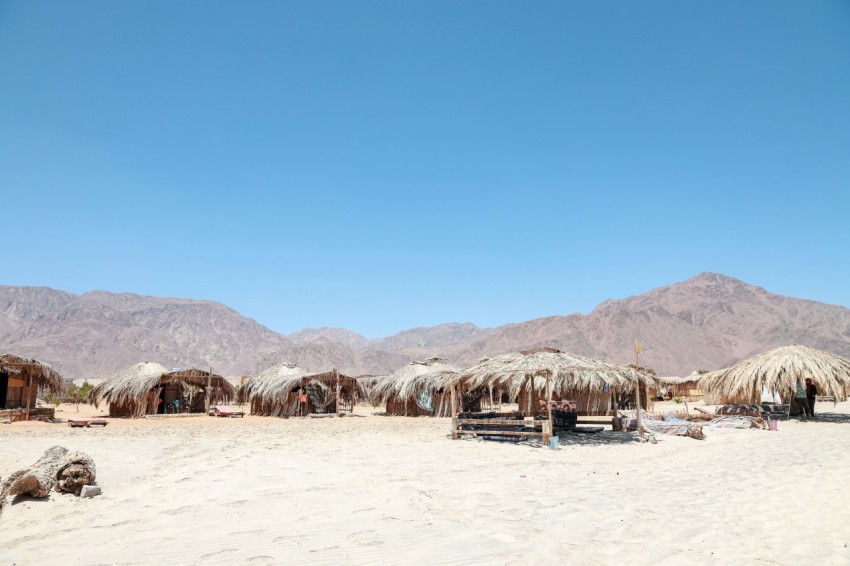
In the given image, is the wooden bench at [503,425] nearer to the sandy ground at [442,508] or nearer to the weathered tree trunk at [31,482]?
the sandy ground at [442,508]

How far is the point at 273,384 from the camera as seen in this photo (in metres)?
27.8

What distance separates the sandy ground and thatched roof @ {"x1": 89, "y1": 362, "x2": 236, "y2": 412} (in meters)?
13.2

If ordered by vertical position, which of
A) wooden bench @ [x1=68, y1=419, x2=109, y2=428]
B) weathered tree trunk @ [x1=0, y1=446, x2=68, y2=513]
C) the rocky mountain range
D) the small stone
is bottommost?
wooden bench @ [x1=68, y1=419, x2=109, y2=428]

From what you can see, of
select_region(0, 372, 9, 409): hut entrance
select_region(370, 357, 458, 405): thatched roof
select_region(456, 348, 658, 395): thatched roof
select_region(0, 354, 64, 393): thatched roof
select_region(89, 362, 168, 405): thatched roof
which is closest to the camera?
select_region(456, 348, 658, 395): thatched roof

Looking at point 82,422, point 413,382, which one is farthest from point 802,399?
point 82,422

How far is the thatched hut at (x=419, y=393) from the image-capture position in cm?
2672

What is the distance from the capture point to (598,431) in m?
17.5

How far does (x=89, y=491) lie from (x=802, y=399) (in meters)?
23.7

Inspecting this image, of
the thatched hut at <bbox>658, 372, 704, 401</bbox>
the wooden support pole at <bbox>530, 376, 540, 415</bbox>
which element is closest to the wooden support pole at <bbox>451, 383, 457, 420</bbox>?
the wooden support pole at <bbox>530, 376, 540, 415</bbox>

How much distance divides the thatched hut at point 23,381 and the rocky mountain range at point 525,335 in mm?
57853

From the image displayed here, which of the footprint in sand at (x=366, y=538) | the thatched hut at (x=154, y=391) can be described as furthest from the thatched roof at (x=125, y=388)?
the footprint in sand at (x=366, y=538)

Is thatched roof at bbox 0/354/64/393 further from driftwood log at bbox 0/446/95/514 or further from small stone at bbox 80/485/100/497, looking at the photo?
small stone at bbox 80/485/100/497

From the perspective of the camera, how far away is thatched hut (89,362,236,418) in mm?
25688

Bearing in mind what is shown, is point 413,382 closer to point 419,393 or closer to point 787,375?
point 419,393
